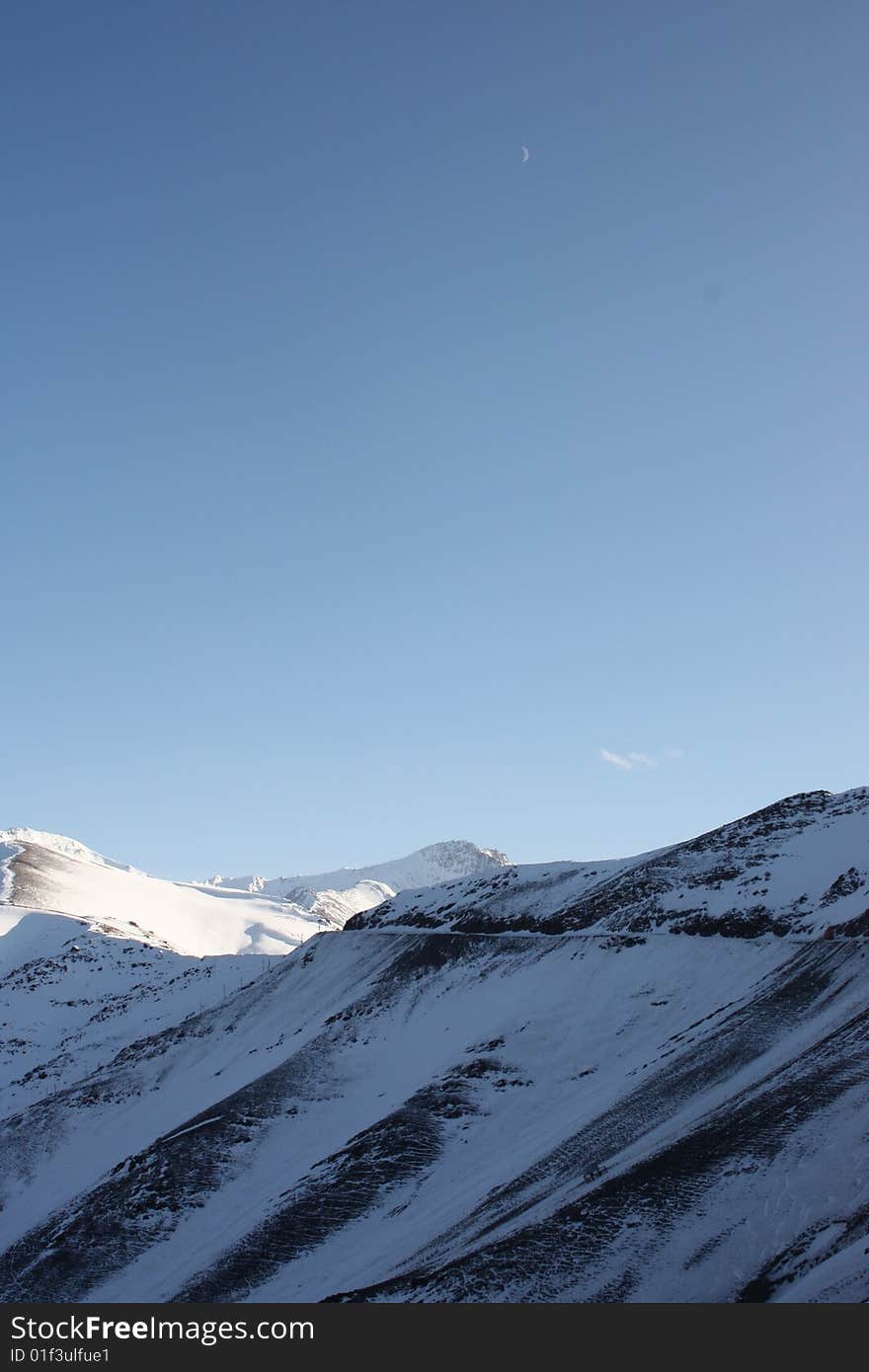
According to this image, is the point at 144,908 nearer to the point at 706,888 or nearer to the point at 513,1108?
the point at 706,888

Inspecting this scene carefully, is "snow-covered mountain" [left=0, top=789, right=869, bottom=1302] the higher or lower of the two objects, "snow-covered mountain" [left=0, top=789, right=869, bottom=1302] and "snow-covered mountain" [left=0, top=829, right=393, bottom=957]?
the lower

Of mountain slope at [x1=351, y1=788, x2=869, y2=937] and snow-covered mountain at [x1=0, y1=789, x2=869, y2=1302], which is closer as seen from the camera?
snow-covered mountain at [x1=0, y1=789, x2=869, y2=1302]

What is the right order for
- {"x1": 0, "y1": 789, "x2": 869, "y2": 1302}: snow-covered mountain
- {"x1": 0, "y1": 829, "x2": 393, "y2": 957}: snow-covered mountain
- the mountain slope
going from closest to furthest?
{"x1": 0, "y1": 789, "x2": 869, "y2": 1302}: snow-covered mountain
the mountain slope
{"x1": 0, "y1": 829, "x2": 393, "y2": 957}: snow-covered mountain

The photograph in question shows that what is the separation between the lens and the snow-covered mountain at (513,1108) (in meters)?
26.0

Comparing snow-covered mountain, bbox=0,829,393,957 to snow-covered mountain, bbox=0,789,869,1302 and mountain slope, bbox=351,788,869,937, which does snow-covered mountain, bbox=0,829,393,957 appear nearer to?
mountain slope, bbox=351,788,869,937

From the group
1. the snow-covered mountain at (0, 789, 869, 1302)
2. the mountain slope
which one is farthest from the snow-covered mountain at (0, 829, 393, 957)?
the snow-covered mountain at (0, 789, 869, 1302)

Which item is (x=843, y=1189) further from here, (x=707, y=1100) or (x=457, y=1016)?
(x=457, y=1016)

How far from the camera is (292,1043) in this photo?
53.3 m

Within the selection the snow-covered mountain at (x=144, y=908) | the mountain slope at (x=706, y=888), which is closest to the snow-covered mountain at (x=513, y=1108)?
the mountain slope at (x=706, y=888)

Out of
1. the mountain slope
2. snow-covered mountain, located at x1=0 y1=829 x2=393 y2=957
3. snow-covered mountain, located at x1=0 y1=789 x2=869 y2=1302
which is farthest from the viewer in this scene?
snow-covered mountain, located at x1=0 y1=829 x2=393 y2=957

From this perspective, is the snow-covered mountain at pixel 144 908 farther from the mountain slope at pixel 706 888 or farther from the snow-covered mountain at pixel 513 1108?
the snow-covered mountain at pixel 513 1108

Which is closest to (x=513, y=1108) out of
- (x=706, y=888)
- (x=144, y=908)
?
(x=706, y=888)

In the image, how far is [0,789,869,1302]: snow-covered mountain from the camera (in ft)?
85.4

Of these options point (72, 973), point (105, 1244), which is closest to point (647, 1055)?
point (105, 1244)
